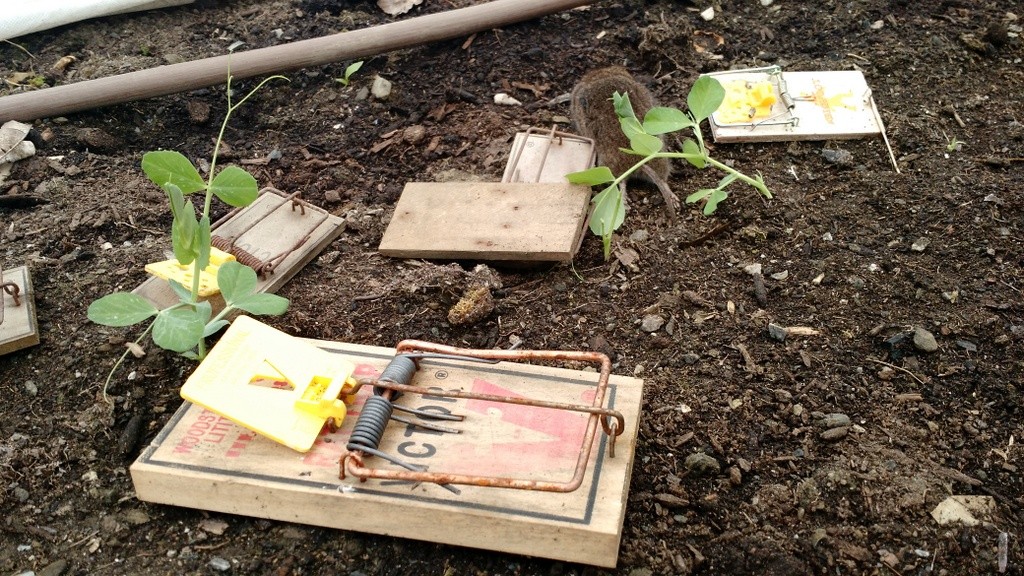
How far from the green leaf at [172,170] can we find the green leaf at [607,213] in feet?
4.24

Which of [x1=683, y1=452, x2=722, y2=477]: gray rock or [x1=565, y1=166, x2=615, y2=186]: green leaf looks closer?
[x1=683, y1=452, x2=722, y2=477]: gray rock

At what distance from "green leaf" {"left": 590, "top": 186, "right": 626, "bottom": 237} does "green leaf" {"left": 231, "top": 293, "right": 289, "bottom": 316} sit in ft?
3.59

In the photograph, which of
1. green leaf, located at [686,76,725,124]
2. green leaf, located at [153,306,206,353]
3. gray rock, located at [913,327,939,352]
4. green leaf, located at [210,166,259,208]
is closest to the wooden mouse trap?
green leaf, located at [686,76,725,124]

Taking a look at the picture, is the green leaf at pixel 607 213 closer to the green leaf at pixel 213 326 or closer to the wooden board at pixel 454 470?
the wooden board at pixel 454 470

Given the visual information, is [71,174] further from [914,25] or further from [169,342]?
[914,25]

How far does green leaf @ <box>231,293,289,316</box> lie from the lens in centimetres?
251

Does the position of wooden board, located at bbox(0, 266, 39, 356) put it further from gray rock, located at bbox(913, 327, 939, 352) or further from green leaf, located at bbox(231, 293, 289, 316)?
gray rock, located at bbox(913, 327, 939, 352)

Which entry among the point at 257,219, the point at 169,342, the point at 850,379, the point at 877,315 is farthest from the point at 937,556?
the point at 257,219

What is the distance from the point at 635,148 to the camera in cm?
298

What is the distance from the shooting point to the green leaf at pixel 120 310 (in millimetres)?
2404

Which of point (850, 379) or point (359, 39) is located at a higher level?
point (359, 39)

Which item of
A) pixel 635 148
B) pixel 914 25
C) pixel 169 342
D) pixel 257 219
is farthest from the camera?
pixel 914 25

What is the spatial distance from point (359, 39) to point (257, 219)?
120 centimetres

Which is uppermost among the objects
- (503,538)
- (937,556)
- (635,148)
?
(635,148)
